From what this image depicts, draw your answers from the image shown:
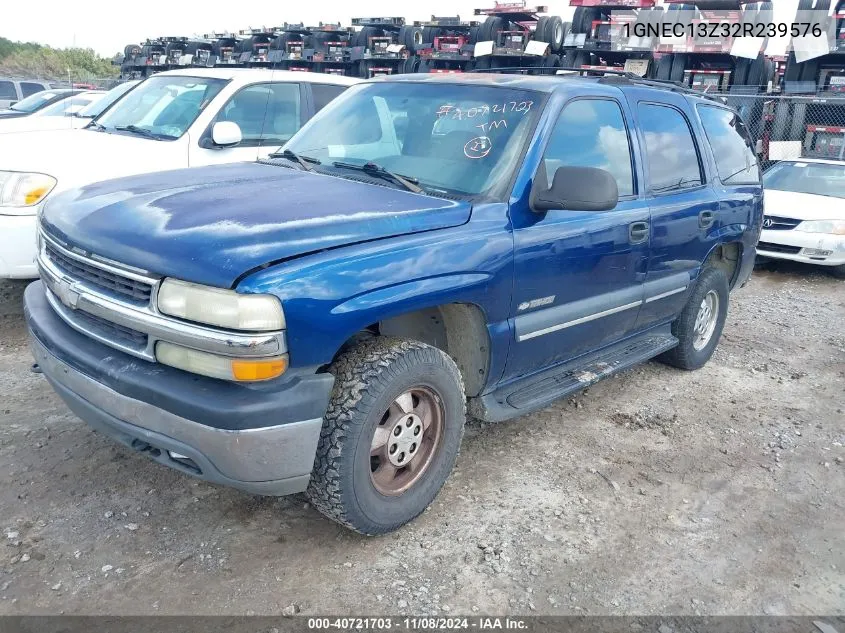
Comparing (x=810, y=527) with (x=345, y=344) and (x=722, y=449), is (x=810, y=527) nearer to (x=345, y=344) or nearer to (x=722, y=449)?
(x=722, y=449)

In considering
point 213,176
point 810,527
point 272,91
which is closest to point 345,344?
point 213,176

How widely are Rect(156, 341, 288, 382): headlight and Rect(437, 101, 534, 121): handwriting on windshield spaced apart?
1.72m

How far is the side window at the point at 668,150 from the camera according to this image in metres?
4.23

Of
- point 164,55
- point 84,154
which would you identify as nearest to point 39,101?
point 84,154

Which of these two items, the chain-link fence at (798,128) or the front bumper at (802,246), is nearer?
the front bumper at (802,246)

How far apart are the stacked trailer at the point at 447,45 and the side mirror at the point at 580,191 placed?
43.8 feet

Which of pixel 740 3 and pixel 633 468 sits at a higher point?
pixel 740 3

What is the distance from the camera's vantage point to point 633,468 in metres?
3.84

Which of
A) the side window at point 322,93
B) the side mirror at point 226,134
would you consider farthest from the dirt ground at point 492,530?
the side window at point 322,93

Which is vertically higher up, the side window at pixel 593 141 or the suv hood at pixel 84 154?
the side window at pixel 593 141

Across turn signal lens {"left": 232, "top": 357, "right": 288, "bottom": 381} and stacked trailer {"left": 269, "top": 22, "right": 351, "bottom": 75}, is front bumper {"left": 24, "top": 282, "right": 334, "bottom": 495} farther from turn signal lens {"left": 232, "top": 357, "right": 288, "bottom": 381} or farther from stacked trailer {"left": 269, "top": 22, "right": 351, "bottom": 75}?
stacked trailer {"left": 269, "top": 22, "right": 351, "bottom": 75}

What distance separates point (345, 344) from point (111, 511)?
1275mm

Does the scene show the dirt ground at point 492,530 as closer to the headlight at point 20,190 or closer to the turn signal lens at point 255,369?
the turn signal lens at point 255,369

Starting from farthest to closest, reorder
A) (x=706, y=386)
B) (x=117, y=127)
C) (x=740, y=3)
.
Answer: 1. (x=740, y=3)
2. (x=117, y=127)
3. (x=706, y=386)
